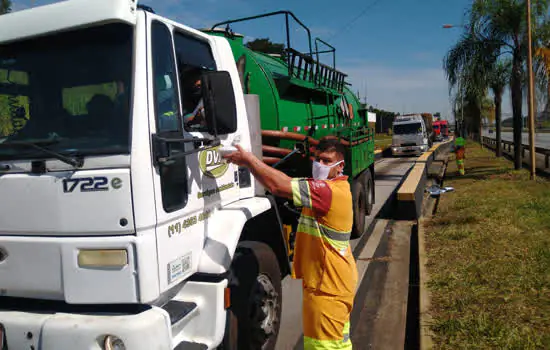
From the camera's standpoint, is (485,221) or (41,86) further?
(485,221)

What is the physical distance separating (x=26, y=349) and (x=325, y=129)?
16.9ft

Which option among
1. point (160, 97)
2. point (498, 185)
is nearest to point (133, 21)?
point (160, 97)

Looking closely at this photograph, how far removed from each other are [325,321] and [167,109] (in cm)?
166

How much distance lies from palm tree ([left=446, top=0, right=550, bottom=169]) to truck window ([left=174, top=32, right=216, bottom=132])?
1268 centimetres

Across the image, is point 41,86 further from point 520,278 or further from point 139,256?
point 520,278

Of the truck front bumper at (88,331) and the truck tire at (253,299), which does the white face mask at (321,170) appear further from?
the truck front bumper at (88,331)

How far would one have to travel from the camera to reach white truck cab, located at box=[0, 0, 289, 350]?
2283 mm

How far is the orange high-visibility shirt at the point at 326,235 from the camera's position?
2.84m

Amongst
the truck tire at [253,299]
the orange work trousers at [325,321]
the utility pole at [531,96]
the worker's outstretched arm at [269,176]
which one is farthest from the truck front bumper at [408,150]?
the worker's outstretched arm at [269,176]

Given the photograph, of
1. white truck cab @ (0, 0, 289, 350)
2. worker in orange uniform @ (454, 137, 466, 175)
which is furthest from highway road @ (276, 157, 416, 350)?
worker in orange uniform @ (454, 137, 466, 175)

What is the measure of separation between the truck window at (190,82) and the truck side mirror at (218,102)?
191 mm

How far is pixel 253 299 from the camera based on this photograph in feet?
10.8

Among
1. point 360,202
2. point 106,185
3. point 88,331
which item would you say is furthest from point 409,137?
point 88,331

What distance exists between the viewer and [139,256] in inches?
89.1
